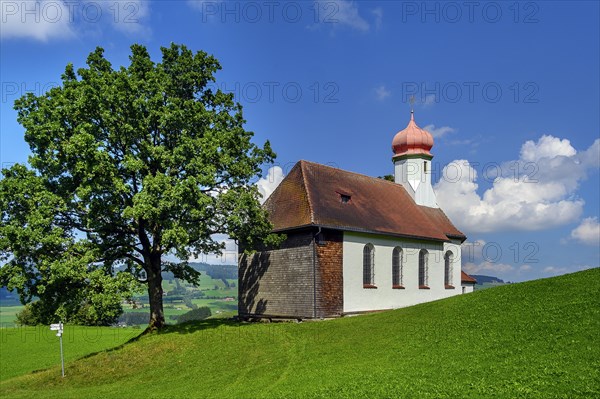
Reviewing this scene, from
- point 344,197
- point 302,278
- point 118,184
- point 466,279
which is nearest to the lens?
point 118,184

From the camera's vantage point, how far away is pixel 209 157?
25.2m

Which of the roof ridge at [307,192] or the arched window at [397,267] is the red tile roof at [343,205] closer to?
the roof ridge at [307,192]

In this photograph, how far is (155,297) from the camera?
27.4m

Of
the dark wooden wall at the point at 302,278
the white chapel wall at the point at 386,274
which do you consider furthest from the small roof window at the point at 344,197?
the dark wooden wall at the point at 302,278

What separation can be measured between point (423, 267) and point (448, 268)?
16.8ft

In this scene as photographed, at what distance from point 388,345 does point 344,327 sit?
437 cm

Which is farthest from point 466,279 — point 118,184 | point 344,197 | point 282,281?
point 118,184

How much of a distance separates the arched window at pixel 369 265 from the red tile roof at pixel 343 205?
4.03 feet

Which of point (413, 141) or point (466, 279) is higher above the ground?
point (413, 141)

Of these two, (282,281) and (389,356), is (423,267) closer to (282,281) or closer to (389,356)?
(282,281)

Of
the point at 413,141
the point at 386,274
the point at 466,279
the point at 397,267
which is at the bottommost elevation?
the point at 466,279

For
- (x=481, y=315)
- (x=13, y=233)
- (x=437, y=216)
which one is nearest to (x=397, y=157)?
(x=437, y=216)

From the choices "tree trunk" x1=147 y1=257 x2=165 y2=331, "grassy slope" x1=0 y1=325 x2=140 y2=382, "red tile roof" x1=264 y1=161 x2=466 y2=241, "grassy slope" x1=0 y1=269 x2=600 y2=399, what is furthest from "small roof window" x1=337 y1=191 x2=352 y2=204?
"grassy slope" x1=0 y1=325 x2=140 y2=382

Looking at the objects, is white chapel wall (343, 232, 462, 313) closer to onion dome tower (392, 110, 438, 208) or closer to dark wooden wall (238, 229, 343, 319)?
dark wooden wall (238, 229, 343, 319)
